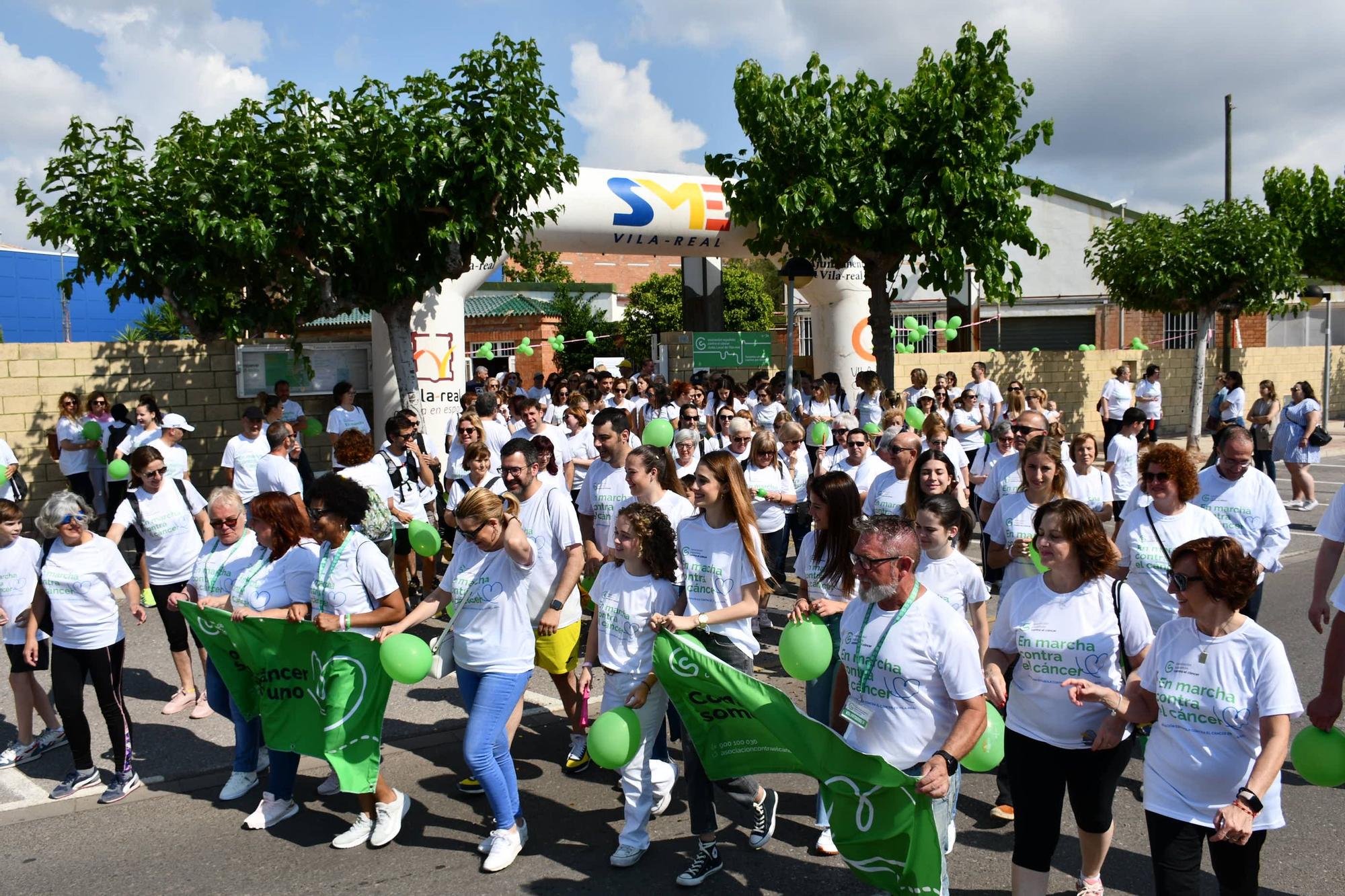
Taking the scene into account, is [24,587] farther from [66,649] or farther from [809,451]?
[809,451]

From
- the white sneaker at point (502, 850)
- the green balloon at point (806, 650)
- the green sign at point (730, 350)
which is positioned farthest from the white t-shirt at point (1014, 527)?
the green sign at point (730, 350)

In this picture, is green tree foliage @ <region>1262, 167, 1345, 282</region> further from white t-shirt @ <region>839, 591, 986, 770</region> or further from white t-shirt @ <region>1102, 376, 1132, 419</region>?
white t-shirt @ <region>839, 591, 986, 770</region>

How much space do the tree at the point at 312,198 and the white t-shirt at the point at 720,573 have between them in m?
7.45

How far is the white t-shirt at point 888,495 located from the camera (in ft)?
22.0

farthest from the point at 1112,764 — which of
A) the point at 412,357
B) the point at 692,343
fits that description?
the point at 692,343

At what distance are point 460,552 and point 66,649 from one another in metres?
2.14

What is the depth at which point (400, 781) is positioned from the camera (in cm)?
561

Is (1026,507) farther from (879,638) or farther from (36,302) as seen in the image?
(36,302)

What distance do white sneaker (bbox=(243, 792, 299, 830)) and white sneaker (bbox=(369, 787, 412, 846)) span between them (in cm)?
51

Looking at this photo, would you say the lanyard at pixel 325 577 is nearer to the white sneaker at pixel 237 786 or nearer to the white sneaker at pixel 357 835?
the white sneaker at pixel 357 835

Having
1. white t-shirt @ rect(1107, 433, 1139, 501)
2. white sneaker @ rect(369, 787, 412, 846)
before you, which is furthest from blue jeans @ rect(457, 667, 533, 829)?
white t-shirt @ rect(1107, 433, 1139, 501)

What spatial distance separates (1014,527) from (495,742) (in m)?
3.00

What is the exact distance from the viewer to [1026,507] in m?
5.88

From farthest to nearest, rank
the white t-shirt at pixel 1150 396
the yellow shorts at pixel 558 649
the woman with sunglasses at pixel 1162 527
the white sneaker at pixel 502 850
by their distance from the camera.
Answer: the white t-shirt at pixel 1150 396, the yellow shorts at pixel 558 649, the woman with sunglasses at pixel 1162 527, the white sneaker at pixel 502 850
